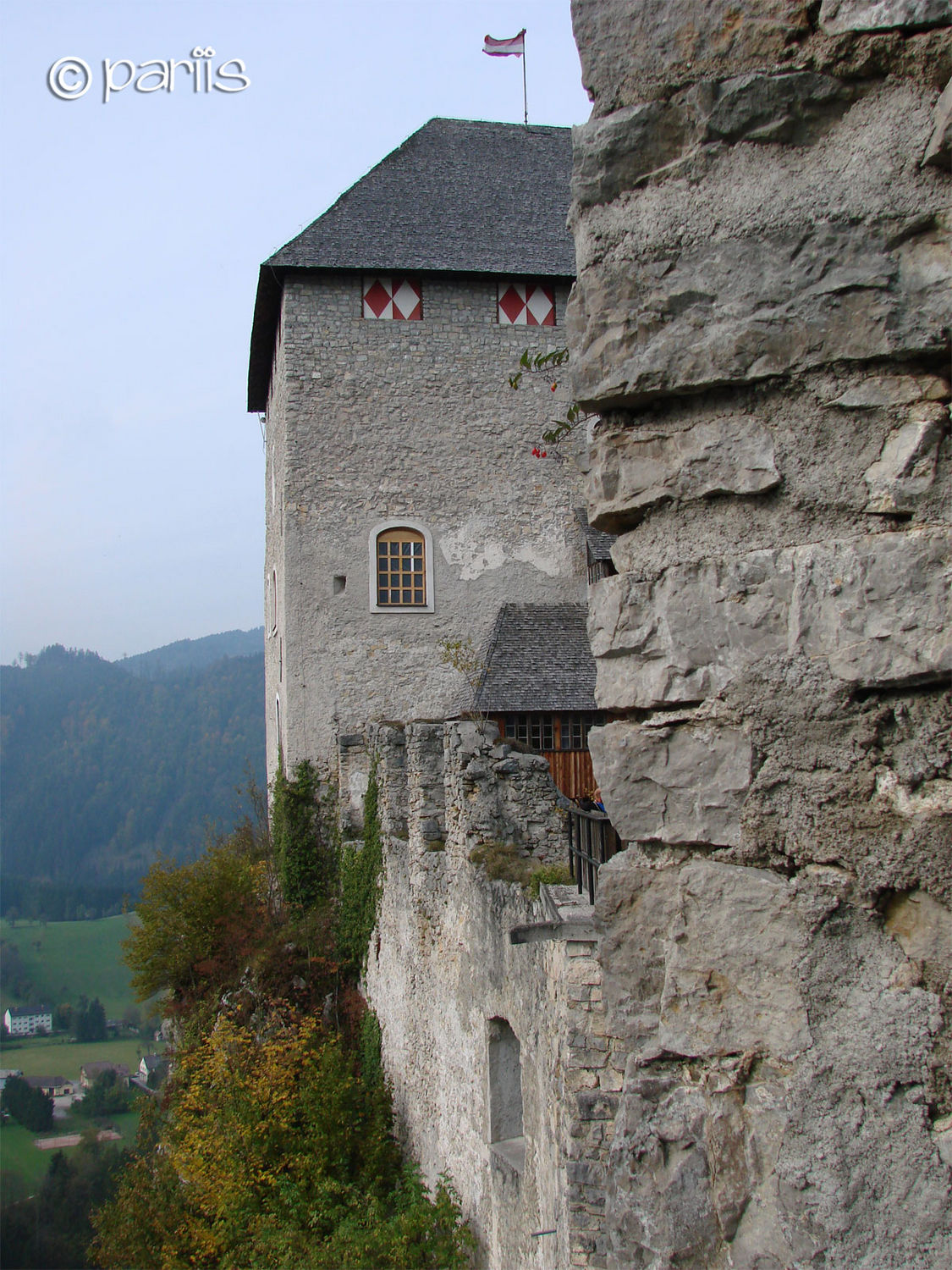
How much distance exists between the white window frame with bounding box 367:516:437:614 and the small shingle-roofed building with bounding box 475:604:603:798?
1.24 m

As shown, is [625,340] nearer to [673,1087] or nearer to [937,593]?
[937,593]

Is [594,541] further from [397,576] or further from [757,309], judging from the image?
[757,309]

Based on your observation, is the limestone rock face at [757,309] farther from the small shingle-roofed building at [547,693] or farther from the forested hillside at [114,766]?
the forested hillside at [114,766]

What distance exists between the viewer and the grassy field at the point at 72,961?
58969 millimetres

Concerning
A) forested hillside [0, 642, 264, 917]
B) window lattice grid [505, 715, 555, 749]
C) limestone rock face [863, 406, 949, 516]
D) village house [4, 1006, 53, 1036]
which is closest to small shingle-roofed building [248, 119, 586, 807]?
window lattice grid [505, 715, 555, 749]

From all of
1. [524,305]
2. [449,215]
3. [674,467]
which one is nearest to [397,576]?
[524,305]

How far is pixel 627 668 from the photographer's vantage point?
2.04 m

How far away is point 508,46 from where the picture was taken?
20016mm

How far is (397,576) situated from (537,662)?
2.74 metres

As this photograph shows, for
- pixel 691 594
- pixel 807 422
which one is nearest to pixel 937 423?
pixel 807 422

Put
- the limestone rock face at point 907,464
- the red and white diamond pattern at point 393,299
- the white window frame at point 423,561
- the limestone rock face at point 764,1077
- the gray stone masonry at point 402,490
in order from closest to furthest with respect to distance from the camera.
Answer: the limestone rock face at point 764,1077
the limestone rock face at point 907,464
the gray stone masonry at point 402,490
the white window frame at point 423,561
the red and white diamond pattern at point 393,299

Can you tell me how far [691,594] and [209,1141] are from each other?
1036 cm

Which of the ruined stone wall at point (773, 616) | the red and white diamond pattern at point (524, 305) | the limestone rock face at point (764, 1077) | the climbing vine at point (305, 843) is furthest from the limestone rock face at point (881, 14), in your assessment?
the red and white diamond pattern at point (524, 305)

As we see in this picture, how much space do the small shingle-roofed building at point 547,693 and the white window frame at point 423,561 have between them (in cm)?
124
